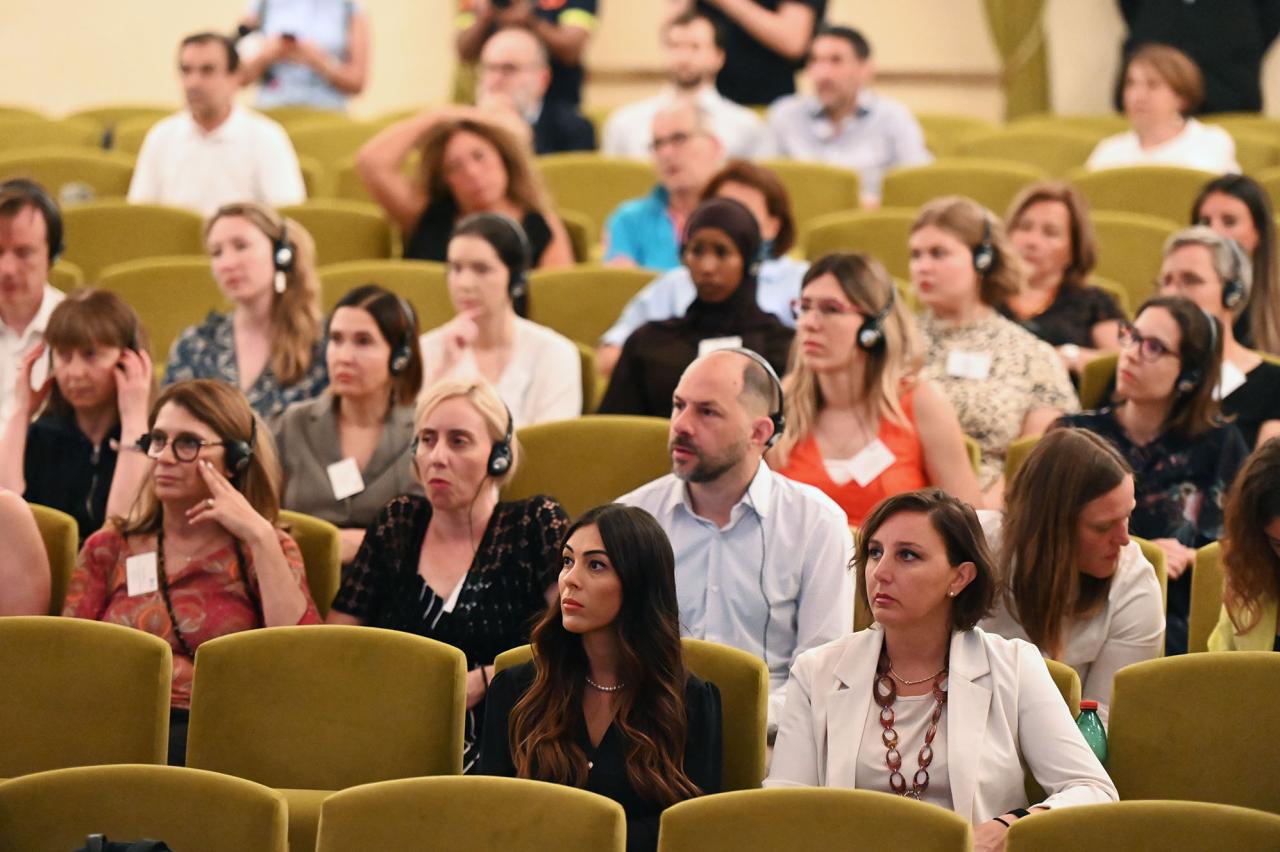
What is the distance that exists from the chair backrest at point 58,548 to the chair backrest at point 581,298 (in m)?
1.94

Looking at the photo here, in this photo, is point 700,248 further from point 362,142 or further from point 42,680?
point 362,142

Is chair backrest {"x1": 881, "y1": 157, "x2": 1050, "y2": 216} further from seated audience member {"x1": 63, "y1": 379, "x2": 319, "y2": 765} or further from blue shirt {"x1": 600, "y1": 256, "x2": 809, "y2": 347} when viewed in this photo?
seated audience member {"x1": 63, "y1": 379, "x2": 319, "y2": 765}

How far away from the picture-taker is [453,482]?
3697 millimetres

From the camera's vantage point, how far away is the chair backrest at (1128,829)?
8.42 feet

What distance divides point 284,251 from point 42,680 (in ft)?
6.32

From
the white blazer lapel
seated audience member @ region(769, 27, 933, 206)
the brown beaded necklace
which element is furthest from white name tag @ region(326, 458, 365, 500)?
seated audience member @ region(769, 27, 933, 206)

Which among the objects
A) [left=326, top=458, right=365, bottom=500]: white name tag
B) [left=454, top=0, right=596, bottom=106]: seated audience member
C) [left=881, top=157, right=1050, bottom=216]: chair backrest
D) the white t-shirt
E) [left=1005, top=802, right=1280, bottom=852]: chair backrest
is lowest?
[left=1005, top=802, right=1280, bottom=852]: chair backrest

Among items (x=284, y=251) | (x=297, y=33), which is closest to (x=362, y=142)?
(x=297, y=33)

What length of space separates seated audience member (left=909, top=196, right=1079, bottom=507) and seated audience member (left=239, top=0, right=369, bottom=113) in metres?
4.08

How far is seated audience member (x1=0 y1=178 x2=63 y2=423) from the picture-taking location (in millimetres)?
5035

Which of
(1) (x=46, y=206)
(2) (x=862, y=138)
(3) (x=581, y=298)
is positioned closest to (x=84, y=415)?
(1) (x=46, y=206)

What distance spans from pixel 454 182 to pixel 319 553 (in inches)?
89.6

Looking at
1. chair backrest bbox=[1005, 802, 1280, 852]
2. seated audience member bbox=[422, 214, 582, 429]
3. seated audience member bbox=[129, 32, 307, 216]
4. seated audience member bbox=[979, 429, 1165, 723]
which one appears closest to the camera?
chair backrest bbox=[1005, 802, 1280, 852]

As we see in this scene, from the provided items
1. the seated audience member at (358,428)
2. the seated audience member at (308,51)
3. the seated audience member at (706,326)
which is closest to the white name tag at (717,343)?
the seated audience member at (706,326)
